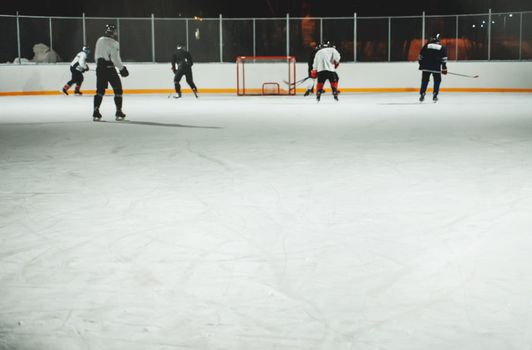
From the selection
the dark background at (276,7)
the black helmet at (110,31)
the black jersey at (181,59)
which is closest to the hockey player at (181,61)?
the black jersey at (181,59)

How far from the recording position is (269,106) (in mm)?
17000

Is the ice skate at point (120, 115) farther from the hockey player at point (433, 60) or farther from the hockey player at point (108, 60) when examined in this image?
the hockey player at point (433, 60)

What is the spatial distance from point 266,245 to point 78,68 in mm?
16585

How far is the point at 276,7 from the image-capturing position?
35.5m

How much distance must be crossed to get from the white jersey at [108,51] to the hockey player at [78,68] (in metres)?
7.86

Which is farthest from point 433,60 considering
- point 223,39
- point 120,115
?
point 223,39

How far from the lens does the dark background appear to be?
33.6 metres

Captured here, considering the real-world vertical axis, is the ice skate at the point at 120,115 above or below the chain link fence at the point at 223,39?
below

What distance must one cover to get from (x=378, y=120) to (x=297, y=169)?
586 cm

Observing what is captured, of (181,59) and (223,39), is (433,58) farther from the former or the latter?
(223,39)

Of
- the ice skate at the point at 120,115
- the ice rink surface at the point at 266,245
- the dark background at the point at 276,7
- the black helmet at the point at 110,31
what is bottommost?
the ice rink surface at the point at 266,245

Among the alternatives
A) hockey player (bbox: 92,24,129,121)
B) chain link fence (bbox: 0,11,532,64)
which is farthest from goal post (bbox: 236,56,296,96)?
hockey player (bbox: 92,24,129,121)

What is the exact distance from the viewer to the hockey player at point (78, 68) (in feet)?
64.0

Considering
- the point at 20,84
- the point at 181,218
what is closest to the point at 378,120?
the point at 181,218
